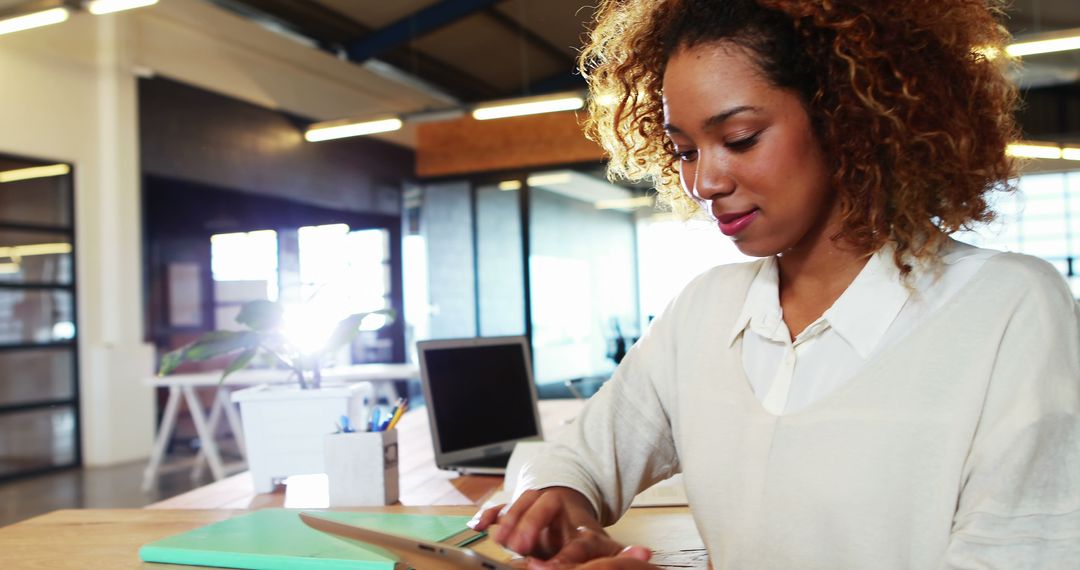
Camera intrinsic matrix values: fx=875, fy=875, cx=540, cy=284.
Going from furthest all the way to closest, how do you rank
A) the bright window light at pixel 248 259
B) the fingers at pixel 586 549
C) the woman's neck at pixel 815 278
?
the bright window light at pixel 248 259 < the woman's neck at pixel 815 278 < the fingers at pixel 586 549

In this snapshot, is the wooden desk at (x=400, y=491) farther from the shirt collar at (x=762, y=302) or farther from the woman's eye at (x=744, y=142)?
the woman's eye at (x=744, y=142)

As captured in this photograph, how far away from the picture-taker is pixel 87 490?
5.55m

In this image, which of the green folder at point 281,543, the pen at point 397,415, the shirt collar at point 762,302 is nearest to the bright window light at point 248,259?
the pen at point 397,415

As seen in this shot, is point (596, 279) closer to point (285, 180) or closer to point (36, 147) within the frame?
point (285, 180)

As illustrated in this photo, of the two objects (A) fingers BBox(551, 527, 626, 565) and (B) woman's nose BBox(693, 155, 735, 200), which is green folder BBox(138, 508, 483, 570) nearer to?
(A) fingers BBox(551, 527, 626, 565)

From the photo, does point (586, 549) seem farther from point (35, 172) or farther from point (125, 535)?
A: point (35, 172)

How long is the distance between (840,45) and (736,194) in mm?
198

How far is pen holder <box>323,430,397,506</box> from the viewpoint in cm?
160

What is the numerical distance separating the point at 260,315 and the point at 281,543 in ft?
2.36

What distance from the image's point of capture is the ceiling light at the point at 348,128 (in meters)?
7.28

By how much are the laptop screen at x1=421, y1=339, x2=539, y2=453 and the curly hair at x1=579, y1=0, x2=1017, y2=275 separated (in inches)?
48.8

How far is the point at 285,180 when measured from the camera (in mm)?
8391

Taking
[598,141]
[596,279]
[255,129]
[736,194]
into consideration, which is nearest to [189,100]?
[255,129]

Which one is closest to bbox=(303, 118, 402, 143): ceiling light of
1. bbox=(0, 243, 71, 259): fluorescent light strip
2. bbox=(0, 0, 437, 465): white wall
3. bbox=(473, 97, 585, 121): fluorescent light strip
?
bbox=(473, 97, 585, 121): fluorescent light strip
